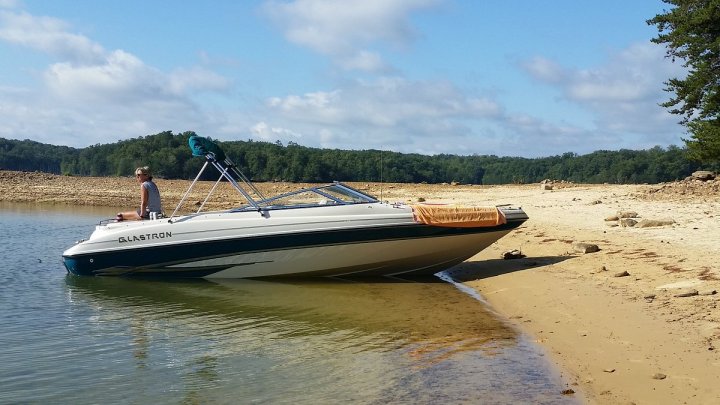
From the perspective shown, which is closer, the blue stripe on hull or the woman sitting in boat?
the blue stripe on hull

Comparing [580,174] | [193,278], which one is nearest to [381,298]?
[193,278]

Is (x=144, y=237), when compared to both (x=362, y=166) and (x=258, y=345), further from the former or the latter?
(x=362, y=166)

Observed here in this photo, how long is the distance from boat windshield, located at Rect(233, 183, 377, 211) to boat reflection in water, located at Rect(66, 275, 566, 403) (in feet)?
4.87

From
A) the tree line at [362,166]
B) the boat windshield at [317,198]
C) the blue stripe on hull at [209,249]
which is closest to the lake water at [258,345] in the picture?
the blue stripe on hull at [209,249]

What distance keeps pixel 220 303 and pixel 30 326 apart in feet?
9.12

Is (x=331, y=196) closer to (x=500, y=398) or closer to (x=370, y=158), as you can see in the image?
(x=500, y=398)

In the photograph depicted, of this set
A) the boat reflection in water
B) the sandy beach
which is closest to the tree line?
the sandy beach

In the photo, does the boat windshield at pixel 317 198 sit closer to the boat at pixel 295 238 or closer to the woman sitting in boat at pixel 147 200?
the boat at pixel 295 238

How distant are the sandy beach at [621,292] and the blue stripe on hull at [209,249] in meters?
1.49

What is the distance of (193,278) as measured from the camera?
12.6m

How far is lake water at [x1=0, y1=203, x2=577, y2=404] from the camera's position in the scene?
6.30m

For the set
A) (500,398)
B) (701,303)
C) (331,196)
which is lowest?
(500,398)

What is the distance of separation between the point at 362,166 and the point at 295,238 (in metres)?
48.2

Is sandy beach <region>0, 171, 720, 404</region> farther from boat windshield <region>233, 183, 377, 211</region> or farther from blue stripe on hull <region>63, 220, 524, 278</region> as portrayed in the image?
boat windshield <region>233, 183, 377, 211</region>
